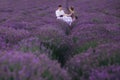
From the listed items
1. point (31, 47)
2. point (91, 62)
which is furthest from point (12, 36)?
point (91, 62)

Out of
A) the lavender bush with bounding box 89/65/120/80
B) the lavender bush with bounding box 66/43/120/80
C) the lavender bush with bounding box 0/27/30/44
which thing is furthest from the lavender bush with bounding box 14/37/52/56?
the lavender bush with bounding box 89/65/120/80

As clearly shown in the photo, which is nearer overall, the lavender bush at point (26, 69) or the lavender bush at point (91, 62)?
the lavender bush at point (26, 69)

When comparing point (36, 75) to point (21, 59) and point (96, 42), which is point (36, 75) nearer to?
point (21, 59)

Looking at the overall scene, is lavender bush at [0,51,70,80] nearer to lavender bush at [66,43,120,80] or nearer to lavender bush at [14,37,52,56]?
lavender bush at [66,43,120,80]

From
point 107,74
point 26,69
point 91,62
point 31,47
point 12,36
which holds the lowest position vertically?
point 12,36

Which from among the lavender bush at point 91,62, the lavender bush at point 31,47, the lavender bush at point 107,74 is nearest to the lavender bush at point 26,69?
the lavender bush at point 107,74

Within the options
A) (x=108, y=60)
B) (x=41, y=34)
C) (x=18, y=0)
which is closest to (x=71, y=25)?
(x=41, y=34)

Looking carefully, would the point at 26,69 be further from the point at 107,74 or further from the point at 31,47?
the point at 31,47

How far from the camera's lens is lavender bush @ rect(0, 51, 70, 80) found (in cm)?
322

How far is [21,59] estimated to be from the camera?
3.79 m

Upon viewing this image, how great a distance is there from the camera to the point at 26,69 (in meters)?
3.46

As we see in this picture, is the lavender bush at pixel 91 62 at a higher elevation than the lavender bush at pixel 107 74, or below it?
below

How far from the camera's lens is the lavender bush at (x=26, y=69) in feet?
10.6

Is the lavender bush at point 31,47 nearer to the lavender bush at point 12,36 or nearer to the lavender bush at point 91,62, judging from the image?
the lavender bush at point 12,36
